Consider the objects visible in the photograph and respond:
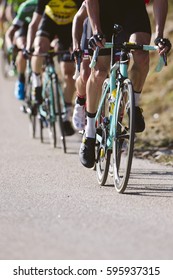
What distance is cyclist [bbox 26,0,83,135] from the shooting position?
11438 mm

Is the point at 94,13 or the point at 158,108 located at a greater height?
the point at 94,13

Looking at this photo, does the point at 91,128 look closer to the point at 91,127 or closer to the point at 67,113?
the point at 91,127

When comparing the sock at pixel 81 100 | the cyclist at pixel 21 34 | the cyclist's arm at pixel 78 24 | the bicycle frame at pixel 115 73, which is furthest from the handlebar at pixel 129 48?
the cyclist at pixel 21 34

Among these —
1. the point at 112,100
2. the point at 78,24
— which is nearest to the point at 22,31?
the point at 78,24

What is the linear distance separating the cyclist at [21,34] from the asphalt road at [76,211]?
2.47 metres

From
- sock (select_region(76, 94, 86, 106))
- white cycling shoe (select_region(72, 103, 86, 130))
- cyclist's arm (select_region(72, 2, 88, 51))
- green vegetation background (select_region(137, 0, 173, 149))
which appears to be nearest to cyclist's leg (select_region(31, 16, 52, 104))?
green vegetation background (select_region(137, 0, 173, 149))

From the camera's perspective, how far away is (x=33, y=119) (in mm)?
12891

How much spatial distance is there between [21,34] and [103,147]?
17.1 feet

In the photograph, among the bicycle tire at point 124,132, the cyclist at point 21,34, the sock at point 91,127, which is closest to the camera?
the bicycle tire at point 124,132

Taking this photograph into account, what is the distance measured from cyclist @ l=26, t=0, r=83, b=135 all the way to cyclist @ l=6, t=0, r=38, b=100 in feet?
3.75

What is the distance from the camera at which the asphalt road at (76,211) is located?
5.97 meters

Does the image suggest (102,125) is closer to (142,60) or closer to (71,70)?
(142,60)

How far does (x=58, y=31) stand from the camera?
38.2ft

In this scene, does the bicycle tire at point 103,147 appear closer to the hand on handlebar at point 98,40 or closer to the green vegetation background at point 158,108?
the hand on handlebar at point 98,40
